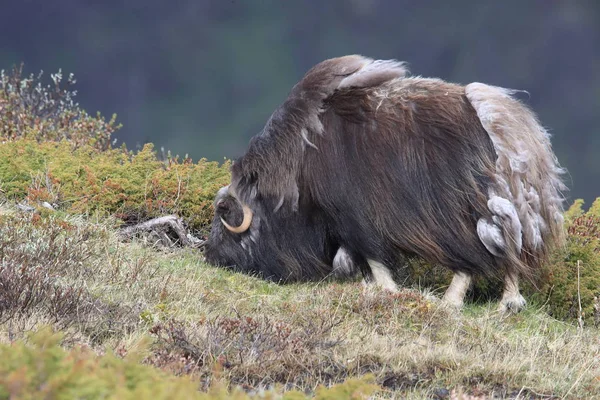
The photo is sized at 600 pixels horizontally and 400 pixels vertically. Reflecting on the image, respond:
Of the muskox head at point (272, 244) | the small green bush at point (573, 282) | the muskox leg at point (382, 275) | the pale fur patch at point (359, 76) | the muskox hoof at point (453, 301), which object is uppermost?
the pale fur patch at point (359, 76)

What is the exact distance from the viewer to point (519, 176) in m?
4.27

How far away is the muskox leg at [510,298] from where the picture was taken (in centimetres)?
449

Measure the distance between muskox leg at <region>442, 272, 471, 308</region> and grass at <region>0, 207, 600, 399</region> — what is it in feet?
0.29

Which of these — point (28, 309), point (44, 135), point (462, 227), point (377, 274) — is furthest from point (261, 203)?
point (44, 135)

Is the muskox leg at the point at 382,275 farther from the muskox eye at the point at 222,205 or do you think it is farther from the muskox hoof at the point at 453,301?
the muskox eye at the point at 222,205

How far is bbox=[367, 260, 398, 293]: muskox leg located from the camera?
15.1 feet

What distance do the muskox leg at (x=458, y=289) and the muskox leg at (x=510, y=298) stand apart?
0.76 ft

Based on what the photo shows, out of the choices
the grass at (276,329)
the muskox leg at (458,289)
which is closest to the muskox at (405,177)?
the muskox leg at (458,289)

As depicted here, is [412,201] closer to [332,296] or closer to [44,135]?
[332,296]

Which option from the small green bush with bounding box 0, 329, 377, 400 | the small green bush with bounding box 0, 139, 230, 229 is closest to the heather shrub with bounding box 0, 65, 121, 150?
the small green bush with bounding box 0, 139, 230, 229

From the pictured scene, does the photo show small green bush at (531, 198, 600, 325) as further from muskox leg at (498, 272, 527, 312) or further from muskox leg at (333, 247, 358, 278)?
muskox leg at (333, 247, 358, 278)

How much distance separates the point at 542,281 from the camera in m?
4.96

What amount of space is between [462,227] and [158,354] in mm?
2188

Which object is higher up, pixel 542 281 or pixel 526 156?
pixel 526 156
